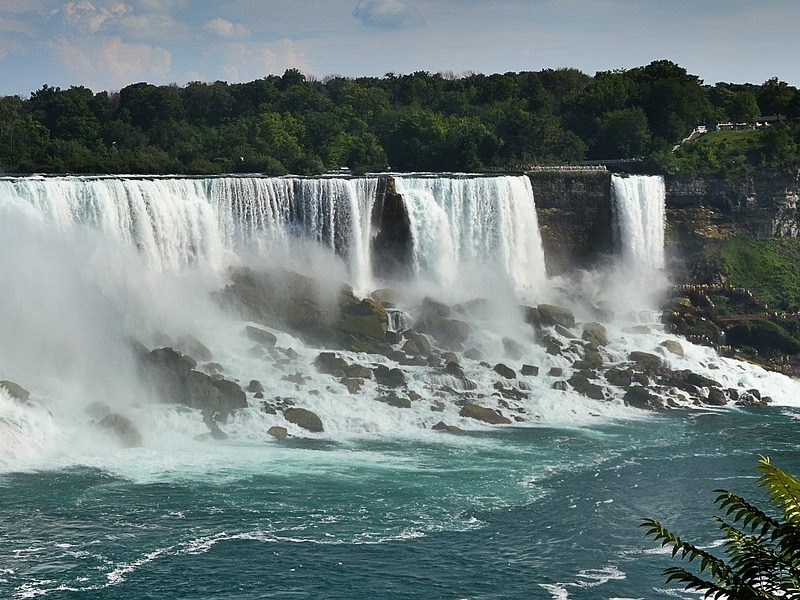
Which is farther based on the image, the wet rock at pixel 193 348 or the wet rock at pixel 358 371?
the wet rock at pixel 358 371

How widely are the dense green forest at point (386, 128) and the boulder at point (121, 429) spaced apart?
83.7 ft

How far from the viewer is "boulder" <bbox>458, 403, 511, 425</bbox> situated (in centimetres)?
4088

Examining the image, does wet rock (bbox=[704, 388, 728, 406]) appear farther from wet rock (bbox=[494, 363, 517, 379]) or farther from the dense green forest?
the dense green forest

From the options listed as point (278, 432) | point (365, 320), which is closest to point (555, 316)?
point (365, 320)

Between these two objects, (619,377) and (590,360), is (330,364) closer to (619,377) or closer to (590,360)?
(590,360)

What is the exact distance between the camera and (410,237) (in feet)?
172

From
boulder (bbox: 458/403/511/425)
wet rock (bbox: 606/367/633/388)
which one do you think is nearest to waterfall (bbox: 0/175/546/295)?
wet rock (bbox: 606/367/633/388)

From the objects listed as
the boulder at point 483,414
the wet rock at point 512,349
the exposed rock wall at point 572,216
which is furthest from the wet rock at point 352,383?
the exposed rock wall at point 572,216

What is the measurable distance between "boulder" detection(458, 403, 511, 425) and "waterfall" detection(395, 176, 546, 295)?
12072mm

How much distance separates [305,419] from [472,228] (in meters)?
17.8

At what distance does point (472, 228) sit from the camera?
5388cm

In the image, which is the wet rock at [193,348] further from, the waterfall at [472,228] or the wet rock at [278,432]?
the waterfall at [472,228]

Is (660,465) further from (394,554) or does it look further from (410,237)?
(410,237)

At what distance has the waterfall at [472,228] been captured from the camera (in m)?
52.7
